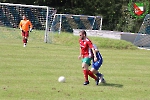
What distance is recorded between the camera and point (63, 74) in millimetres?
16969

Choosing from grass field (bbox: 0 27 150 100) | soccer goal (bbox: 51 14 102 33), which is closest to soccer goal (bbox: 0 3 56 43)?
soccer goal (bbox: 51 14 102 33)

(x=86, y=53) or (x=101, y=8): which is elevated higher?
(x=86, y=53)

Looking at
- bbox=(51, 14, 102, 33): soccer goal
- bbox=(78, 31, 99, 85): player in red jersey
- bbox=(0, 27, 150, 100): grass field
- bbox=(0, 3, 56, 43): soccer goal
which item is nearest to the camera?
bbox=(0, 27, 150, 100): grass field

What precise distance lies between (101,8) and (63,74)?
1481 inches

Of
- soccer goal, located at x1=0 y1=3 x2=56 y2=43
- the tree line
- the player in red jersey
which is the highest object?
the player in red jersey

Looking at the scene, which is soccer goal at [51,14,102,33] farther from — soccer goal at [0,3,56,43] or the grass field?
the grass field

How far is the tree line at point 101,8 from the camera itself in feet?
174

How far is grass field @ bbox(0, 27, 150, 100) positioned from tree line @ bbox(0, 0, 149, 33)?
27.5m

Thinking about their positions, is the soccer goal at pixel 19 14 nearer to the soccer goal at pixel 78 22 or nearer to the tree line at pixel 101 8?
the soccer goal at pixel 78 22

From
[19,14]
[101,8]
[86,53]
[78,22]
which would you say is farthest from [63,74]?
[101,8]

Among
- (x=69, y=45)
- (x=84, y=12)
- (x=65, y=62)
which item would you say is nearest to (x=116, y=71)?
(x=65, y=62)

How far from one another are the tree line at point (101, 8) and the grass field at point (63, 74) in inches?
1083

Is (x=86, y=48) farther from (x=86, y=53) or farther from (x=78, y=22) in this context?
(x=78, y=22)

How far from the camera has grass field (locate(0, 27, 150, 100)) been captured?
13055 millimetres
